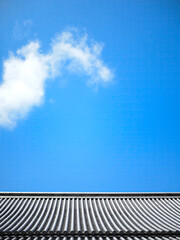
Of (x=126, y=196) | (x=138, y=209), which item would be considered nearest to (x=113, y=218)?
(x=138, y=209)

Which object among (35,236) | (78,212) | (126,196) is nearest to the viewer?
(35,236)

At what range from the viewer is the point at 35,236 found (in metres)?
5.20

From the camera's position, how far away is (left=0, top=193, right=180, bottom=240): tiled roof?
5.37 m

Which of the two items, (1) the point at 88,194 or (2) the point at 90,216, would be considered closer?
(2) the point at 90,216

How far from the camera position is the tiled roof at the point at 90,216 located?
5371mm

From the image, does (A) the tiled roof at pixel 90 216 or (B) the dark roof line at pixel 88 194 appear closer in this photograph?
(A) the tiled roof at pixel 90 216

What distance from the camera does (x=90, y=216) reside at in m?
7.41

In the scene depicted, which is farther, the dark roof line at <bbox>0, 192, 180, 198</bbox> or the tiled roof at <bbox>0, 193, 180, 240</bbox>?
the dark roof line at <bbox>0, 192, 180, 198</bbox>

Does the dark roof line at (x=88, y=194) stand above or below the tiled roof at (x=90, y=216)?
above

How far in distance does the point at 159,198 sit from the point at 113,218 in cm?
415

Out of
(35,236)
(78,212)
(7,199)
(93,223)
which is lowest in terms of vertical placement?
(35,236)

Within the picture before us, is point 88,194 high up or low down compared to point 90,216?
up

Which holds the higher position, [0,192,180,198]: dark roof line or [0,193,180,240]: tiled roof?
[0,192,180,198]: dark roof line

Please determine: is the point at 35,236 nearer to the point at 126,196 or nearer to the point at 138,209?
the point at 138,209
